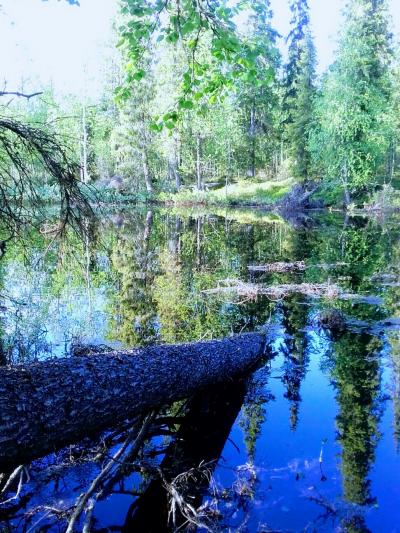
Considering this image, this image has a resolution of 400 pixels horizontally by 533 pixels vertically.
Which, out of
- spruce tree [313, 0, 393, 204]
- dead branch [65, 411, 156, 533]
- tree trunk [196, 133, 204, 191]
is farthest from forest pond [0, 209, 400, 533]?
tree trunk [196, 133, 204, 191]

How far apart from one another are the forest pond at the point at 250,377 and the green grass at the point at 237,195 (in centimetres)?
2660

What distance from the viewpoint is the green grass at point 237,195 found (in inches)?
1676

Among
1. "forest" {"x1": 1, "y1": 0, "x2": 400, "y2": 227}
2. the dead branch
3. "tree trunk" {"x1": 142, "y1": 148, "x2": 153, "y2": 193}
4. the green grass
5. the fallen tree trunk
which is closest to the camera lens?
the fallen tree trunk

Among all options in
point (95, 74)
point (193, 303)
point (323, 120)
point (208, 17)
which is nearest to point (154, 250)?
point (193, 303)

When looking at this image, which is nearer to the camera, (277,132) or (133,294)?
(133,294)

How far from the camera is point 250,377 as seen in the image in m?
7.02

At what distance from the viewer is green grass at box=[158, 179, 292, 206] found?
4258 centimetres

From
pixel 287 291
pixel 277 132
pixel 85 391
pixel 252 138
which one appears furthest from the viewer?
pixel 277 132

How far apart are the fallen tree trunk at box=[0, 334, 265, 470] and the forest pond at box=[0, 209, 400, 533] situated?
0.61 m

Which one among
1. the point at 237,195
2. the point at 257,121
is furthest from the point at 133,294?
the point at 257,121

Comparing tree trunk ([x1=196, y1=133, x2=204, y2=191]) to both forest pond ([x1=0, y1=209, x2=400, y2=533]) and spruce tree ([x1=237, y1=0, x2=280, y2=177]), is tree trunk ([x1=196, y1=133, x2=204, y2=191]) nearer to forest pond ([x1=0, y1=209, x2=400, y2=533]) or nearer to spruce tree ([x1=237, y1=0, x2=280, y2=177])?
spruce tree ([x1=237, y1=0, x2=280, y2=177])

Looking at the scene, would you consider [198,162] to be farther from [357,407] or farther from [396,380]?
[357,407]

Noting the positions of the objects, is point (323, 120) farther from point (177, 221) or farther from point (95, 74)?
point (95, 74)

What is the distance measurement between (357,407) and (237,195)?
3898 centimetres
